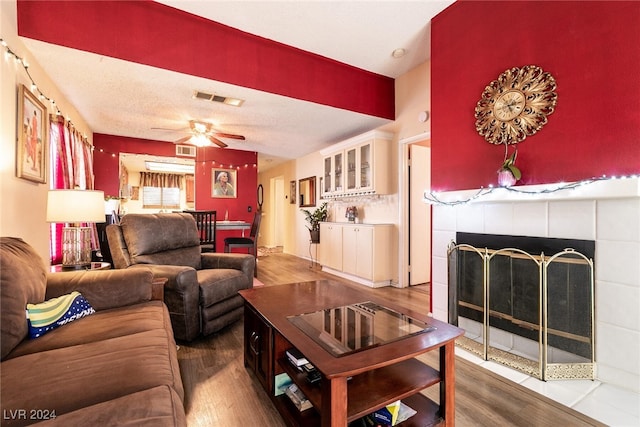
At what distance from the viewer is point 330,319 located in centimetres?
140

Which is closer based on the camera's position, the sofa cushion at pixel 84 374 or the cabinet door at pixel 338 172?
the sofa cushion at pixel 84 374

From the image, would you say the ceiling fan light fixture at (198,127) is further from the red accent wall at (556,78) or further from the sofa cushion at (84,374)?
the sofa cushion at (84,374)

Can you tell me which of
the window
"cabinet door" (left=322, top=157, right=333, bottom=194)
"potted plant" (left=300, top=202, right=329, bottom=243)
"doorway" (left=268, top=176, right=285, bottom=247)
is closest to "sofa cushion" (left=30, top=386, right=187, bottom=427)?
"cabinet door" (left=322, top=157, right=333, bottom=194)

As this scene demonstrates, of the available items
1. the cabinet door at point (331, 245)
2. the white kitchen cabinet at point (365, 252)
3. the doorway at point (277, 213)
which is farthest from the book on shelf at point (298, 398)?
the doorway at point (277, 213)

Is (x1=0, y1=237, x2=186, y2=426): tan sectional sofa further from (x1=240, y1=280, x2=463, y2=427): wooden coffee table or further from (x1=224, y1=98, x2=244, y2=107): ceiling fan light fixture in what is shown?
(x1=224, y1=98, x2=244, y2=107): ceiling fan light fixture

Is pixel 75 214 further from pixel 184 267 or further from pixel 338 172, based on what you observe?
pixel 338 172

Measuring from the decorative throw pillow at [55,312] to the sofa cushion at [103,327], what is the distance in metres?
0.04

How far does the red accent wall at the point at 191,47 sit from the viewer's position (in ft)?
7.11

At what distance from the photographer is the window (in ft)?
24.6

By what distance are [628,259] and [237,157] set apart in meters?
5.84

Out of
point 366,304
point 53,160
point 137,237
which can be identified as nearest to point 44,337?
point 137,237

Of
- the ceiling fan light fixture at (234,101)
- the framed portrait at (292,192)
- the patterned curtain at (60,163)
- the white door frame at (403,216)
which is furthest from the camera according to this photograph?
the framed portrait at (292,192)

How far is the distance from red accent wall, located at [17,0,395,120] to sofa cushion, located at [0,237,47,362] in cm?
178

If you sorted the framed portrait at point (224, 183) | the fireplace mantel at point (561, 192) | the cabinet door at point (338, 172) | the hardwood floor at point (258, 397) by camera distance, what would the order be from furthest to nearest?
the framed portrait at point (224, 183) < the cabinet door at point (338, 172) < the fireplace mantel at point (561, 192) < the hardwood floor at point (258, 397)
